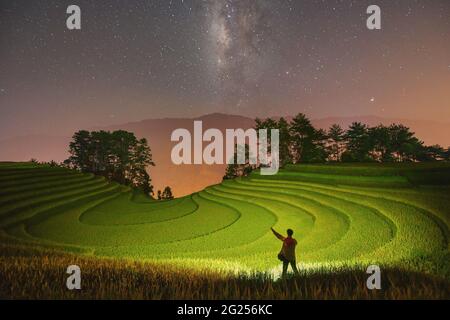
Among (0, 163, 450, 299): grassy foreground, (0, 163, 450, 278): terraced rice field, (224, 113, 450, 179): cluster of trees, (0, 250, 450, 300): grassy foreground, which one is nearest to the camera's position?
(0, 250, 450, 300): grassy foreground

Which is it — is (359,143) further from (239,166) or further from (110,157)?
(110,157)

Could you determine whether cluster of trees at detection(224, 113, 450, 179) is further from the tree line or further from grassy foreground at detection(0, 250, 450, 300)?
grassy foreground at detection(0, 250, 450, 300)

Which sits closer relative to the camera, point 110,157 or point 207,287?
point 207,287

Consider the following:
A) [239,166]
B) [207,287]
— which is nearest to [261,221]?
[207,287]

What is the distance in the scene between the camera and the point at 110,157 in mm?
66188

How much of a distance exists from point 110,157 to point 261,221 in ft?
170

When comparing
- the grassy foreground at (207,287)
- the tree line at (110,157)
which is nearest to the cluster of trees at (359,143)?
the tree line at (110,157)

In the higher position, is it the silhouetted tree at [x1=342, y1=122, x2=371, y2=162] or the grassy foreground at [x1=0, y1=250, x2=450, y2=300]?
the silhouetted tree at [x1=342, y1=122, x2=371, y2=162]

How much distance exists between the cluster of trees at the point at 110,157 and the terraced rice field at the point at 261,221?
31.6 meters

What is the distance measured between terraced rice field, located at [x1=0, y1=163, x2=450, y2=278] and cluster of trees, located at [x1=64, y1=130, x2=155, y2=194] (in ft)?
104

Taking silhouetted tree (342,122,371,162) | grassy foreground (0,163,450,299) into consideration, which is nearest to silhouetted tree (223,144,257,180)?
silhouetted tree (342,122,371,162)

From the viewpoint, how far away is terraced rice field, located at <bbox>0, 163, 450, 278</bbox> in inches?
489
